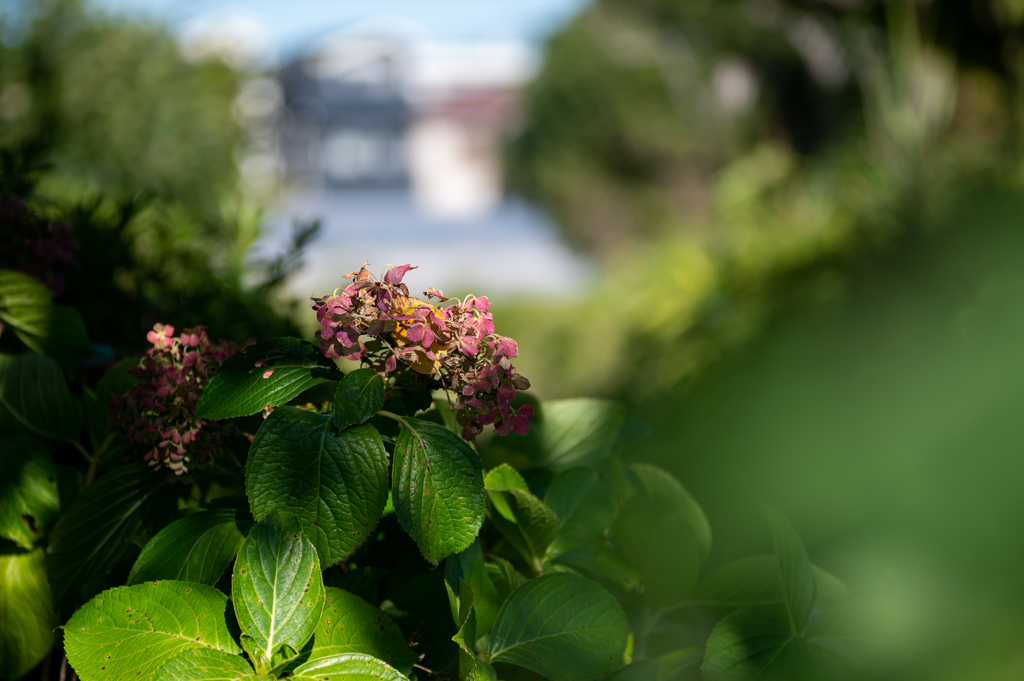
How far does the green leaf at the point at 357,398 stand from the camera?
652 millimetres

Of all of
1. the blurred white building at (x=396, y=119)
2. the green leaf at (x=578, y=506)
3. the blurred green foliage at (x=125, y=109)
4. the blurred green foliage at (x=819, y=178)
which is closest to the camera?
the green leaf at (x=578, y=506)

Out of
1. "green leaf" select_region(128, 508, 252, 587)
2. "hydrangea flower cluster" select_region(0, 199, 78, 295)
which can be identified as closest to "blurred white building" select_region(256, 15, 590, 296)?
"hydrangea flower cluster" select_region(0, 199, 78, 295)

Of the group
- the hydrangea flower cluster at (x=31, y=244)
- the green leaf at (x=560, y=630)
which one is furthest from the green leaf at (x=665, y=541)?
the hydrangea flower cluster at (x=31, y=244)

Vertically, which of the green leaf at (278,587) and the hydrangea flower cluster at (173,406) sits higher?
the hydrangea flower cluster at (173,406)

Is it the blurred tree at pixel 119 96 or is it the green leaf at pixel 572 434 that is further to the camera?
the blurred tree at pixel 119 96

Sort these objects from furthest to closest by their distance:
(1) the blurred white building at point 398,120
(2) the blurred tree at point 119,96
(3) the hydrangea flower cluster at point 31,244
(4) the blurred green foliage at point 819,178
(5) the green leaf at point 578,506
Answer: (1) the blurred white building at point 398,120
(2) the blurred tree at point 119,96
(4) the blurred green foliage at point 819,178
(3) the hydrangea flower cluster at point 31,244
(5) the green leaf at point 578,506

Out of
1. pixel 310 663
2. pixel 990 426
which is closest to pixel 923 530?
pixel 990 426

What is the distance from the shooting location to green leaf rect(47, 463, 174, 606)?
0.79 m

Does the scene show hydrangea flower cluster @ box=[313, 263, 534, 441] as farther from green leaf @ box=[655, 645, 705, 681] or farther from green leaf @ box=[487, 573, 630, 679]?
green leaf @ box=[655, 645, 705, 681]

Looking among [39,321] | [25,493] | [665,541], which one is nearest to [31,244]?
[39,321]

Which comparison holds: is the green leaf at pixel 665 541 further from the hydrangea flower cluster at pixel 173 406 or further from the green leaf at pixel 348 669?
the hydrangea flower cluster at pixel 173 406

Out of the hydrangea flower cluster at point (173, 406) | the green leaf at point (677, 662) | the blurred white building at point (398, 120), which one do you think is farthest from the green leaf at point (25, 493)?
the blurred white building at point (398, 120)

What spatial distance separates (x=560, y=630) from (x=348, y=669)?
188 millimetres

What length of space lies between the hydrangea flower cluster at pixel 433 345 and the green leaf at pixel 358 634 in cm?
19
